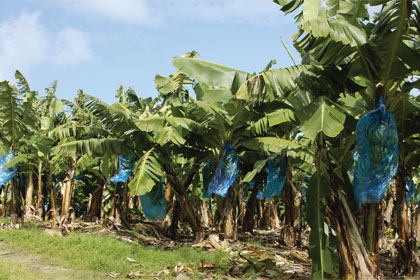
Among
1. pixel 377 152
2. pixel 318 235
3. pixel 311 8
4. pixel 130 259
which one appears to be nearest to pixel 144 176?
pixel 130 259

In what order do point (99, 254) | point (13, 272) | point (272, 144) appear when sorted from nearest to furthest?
point (13, 272) < point (272, 144) < point (99, 254)

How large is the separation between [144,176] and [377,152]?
15.4 ft

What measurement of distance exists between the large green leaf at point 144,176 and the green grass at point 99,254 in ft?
4.65

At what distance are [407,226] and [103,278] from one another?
5.37 metres

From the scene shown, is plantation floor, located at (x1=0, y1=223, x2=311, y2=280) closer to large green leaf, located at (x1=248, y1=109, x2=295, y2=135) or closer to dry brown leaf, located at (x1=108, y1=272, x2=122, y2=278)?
dry brown leaf, located at (x1=108, y1=272, x2=122, y2=278)

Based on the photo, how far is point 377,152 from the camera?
18.9ft

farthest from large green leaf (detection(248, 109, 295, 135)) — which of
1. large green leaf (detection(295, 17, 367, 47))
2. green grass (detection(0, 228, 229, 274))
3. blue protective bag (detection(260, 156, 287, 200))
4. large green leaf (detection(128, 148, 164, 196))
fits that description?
green grass (detection(0, 228, 229, 274))

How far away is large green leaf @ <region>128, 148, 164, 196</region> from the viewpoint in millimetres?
8555

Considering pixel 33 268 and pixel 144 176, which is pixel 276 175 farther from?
pixel 33 268

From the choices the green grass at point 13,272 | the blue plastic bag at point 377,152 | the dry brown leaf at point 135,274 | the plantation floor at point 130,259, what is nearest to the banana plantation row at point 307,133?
the blue plastic bag at point 377,152

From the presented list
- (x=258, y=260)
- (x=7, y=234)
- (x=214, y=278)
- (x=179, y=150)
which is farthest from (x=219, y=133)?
(x=7, y=234)

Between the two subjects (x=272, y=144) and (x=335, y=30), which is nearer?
(x=335, y=30)

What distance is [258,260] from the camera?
8609 millimetres

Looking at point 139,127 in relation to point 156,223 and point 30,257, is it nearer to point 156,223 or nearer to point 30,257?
point 30,257
